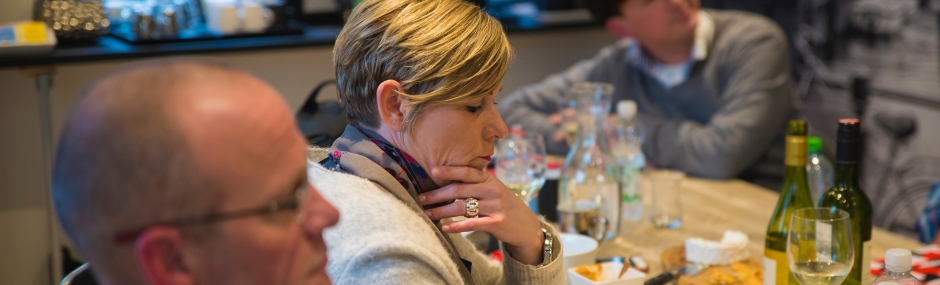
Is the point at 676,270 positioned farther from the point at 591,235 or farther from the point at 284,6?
the point at 284,6

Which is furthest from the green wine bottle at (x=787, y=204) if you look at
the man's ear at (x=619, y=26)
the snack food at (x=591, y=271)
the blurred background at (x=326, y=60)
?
the man's ear at (x=619, y=26)

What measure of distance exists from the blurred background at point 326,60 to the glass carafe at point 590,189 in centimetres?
80

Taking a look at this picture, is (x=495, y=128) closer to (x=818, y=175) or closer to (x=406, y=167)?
(x=406, y=167)

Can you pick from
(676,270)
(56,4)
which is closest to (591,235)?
(676,270)

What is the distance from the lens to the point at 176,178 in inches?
23.1

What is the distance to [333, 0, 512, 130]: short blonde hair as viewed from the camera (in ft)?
3.58

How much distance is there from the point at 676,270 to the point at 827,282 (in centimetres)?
31

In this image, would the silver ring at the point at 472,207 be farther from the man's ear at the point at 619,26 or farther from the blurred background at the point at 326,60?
the man's ear at the point at 619,26

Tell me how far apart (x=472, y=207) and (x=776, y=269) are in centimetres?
54

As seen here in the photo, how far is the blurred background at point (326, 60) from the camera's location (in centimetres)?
269

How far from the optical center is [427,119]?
1132 mm

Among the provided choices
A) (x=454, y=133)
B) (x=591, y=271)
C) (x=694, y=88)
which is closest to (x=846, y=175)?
(x=591, y=271)

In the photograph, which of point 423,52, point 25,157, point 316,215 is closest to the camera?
point 316,215

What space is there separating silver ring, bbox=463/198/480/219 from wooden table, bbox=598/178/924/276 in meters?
0.48
